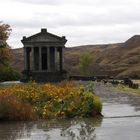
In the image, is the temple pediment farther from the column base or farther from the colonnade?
the column base

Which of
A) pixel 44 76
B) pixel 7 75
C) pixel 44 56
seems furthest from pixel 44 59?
pixel 44 76

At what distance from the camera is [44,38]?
82812 millimetres

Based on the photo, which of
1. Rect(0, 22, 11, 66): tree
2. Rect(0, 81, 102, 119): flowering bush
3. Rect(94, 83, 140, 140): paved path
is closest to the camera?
Rect(94, 83, 140, 140): paved path

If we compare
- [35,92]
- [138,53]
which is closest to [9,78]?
[35,92]

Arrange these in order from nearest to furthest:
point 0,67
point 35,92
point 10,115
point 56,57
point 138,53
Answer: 1. point 10,115
2. point 35,92
3. point 0,67
4. point 56,57
5. point 138,53

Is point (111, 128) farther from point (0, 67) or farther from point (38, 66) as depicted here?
point (38, 66)

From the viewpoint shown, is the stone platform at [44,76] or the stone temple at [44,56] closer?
the stone platform at [44,76]

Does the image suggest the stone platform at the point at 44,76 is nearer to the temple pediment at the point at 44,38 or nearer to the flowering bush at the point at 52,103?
the temple pediment at the point at 44,38

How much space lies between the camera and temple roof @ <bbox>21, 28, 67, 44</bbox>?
81.8 metres

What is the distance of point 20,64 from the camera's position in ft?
642

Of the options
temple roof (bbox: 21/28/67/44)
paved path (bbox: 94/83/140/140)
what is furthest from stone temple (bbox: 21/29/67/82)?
paved path (bbox: 94/83/140/140)

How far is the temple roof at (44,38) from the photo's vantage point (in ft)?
268

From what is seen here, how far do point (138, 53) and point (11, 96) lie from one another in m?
164

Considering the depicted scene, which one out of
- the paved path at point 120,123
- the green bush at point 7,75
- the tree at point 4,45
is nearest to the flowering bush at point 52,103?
the paved path at point 120,123
